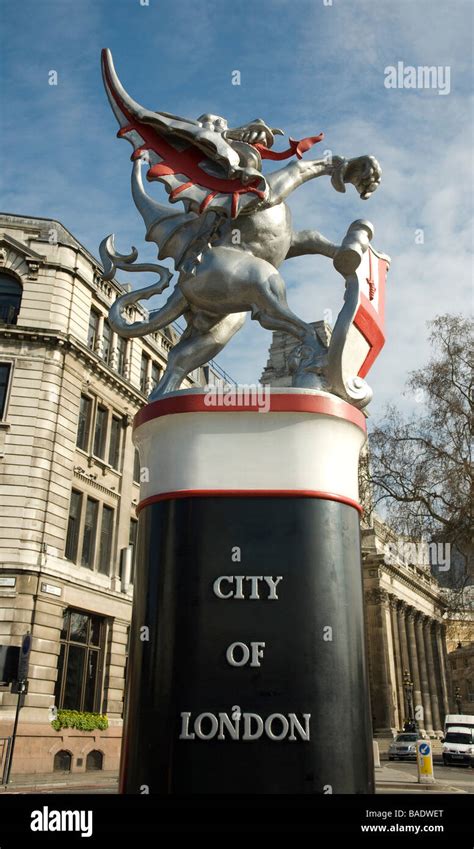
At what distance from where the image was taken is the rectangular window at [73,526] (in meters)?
25.8

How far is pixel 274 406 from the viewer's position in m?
5.08

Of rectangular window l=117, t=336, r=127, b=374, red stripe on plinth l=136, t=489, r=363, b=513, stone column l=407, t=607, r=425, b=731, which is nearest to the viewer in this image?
red stripe on plinth l=136, t=489, r=363, b=513

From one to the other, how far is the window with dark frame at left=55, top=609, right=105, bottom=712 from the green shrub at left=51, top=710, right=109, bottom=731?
1.61 ft

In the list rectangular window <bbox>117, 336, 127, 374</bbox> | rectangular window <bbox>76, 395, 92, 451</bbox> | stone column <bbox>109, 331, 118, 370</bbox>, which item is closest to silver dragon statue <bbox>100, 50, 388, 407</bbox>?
rectangular window <bbox>76, 395, 92, 451</bbox>

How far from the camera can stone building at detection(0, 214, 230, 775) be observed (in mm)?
22703

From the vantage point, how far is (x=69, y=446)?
1017 inches

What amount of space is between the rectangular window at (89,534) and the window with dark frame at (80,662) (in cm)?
195

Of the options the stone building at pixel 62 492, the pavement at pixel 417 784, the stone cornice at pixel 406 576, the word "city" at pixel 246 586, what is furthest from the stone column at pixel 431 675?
the word "city" at pixel 246 586

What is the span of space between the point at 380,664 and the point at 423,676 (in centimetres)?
1807

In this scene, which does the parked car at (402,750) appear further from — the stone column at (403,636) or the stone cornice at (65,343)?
the stone column at (403,636)

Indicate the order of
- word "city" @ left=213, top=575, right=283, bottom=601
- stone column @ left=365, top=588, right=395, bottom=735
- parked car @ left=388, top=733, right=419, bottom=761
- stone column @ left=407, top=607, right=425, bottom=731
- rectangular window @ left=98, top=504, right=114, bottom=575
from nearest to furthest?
word "city" @ left=213, top=575, right=283, bottom=601
rectangular window @ left=98, top=504, right=114, bottom=575
parked car @ left=388, top=733, right=419, bottom=761
stone column @ left=365, top=588, right=395, bottom=735
stone column @ left=407, top=607, right=425, bottom=731

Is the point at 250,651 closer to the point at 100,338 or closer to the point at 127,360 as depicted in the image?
the point at 100,338

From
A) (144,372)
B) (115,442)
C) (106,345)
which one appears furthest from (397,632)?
(106,345)

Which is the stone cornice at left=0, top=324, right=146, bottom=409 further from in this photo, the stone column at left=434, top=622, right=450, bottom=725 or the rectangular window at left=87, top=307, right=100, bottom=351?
the stone column at left=434, top=622, right=450, bottom=725
